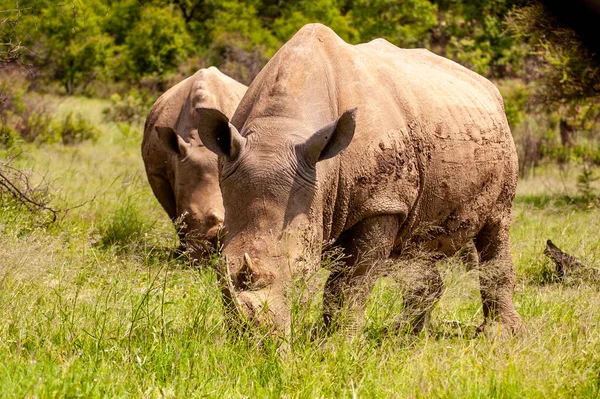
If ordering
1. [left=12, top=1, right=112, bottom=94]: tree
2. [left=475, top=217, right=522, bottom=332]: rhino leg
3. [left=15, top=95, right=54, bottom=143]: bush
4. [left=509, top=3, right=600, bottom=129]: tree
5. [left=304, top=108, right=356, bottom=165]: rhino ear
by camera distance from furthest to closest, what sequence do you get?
[left=12, top=1, right=112, bottom=94]: tree → [left=15, top=95, right=54, bottom=143]: bush → [left=509, top=3, right=600, bottom=129]: tree → [left=475, top=217, right=522, bottom=332]: rhino leg → [left=304, top=108, right=356, bottom=165]: rhino ear

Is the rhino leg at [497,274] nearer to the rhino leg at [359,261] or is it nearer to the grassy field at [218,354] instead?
the grassy field at [218,354]

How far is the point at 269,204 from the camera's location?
14.1 ft

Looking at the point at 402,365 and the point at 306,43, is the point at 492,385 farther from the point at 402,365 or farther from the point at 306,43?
the point at 306,43

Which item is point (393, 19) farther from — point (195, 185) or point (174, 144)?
point (195, 185)

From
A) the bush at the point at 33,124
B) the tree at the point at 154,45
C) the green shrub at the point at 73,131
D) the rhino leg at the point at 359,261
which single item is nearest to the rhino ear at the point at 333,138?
the rhino leg at the point at 359,261

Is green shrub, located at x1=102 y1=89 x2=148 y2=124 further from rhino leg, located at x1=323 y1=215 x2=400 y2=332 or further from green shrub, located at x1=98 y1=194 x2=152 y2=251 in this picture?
rhino leg, located at x1=323 y1=215 x2=400 y2=332

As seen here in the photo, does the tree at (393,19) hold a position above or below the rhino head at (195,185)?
below

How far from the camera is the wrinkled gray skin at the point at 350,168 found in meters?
4.29

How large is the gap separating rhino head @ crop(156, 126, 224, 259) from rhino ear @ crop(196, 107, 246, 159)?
279cm

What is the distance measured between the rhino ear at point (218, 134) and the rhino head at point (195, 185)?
110 inches

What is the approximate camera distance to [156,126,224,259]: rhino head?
7.43 meters

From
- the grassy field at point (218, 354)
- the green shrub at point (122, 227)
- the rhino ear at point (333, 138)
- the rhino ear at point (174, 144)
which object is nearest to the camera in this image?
the grassy field at point (218, 354)

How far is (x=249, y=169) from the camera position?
4.38 meters

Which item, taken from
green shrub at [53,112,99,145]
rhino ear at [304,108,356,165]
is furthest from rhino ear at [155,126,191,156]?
green shrub at [53,112,99,145]
